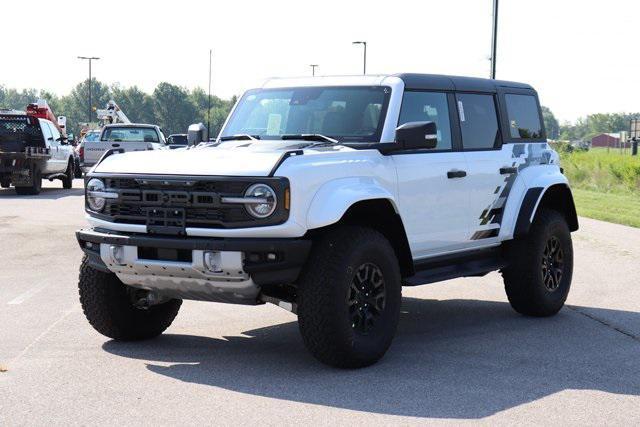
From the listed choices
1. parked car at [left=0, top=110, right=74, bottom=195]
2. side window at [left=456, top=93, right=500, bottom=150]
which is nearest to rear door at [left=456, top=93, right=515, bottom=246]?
side window at [left=456, top=93, right=500, bottom=150]

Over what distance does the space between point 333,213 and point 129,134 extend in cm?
2627

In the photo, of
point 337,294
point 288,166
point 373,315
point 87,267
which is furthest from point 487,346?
point 87,267

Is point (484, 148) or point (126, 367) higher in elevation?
point (484, 148)

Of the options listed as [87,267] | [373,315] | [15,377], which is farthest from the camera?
[87,267]

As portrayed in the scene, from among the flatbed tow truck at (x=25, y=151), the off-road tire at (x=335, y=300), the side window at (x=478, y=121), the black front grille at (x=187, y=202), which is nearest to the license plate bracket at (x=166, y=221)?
the black front grille at (x=187, y=202)

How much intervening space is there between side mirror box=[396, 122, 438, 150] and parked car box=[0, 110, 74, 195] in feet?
69.0

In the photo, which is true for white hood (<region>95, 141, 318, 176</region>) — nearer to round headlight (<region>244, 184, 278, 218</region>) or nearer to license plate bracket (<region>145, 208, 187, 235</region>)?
round headlight (<region>244, 184, 278, 218</region>)

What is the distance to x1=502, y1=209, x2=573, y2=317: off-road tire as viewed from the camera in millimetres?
9495

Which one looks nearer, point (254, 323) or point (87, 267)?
point (87, 267)

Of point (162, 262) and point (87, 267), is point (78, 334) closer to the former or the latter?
point (87, 267)

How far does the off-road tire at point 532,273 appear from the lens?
9.50 m

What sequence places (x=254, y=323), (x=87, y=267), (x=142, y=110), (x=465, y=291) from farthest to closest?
(x=142, y=110) < (x=465, y=291) < (x=254, y=323) < (x=87, y=267)

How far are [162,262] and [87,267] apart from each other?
3.67ft

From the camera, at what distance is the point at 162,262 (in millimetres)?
7148
